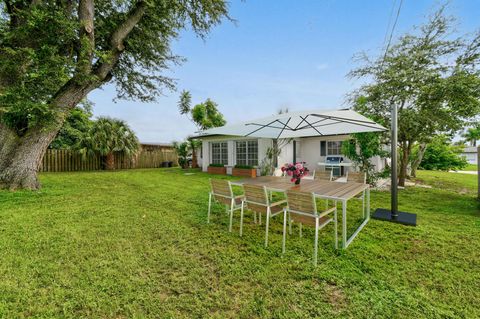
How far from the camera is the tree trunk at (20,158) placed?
620cm

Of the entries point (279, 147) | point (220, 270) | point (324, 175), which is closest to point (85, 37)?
point (220, 270)

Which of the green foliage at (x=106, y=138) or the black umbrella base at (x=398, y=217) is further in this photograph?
the green foliage at (x=106, y=138)

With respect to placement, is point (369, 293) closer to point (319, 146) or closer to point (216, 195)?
point (216, 195)

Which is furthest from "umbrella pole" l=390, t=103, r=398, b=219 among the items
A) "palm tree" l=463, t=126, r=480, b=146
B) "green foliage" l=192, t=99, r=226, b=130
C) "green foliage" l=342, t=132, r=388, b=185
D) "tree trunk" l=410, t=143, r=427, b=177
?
"green foliage" l=192, t=99, r=226, b=130

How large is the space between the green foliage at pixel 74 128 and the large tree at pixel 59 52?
8.70 metres

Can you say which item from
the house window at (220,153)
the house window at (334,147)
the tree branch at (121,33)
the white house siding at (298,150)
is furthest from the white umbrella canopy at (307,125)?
the house window at (220,153)

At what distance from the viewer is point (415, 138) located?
7.93 meters

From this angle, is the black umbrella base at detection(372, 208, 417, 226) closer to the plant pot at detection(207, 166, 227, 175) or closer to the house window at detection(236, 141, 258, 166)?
the house window at detection(236, 141, 258, 166)

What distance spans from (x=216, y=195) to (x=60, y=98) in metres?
6.32

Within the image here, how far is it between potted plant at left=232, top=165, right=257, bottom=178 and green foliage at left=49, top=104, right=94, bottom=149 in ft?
36.5

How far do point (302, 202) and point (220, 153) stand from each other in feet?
35.4

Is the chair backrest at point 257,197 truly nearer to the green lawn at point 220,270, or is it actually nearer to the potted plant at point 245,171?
the green lawn at point 220,270

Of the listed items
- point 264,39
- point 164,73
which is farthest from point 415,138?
point 164,73

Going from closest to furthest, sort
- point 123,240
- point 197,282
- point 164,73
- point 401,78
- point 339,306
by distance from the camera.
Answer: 1. point 339,306
2. point 197,282
3. point 123,240
4. point 401,78
5. point 164,73
